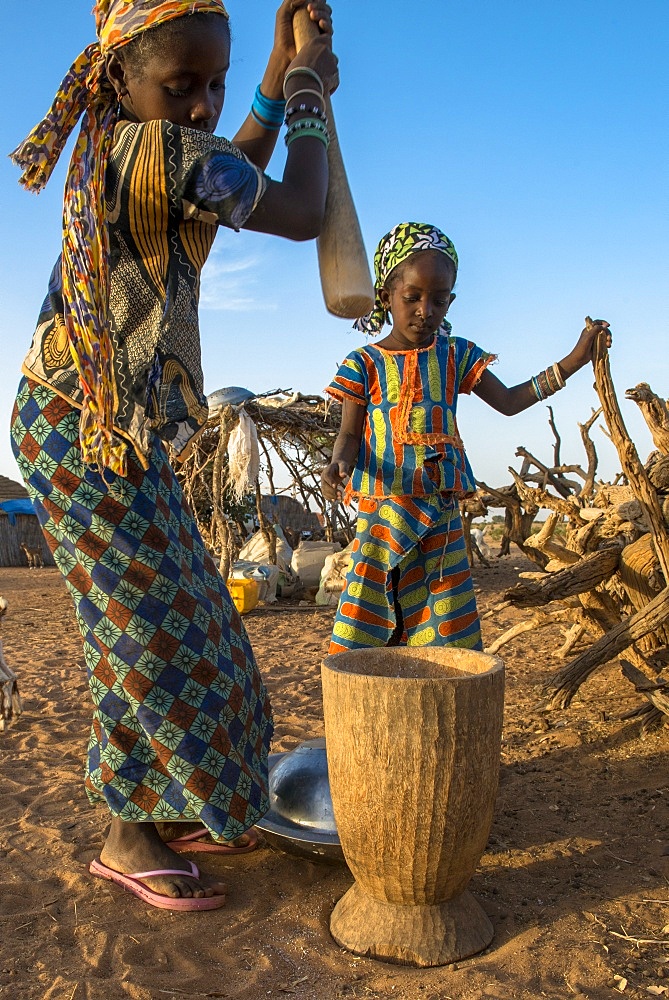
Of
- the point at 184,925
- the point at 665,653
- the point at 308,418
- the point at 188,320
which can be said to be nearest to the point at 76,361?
the point at 188,320

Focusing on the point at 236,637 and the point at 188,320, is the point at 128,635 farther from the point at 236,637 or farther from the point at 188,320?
the point at 188,320

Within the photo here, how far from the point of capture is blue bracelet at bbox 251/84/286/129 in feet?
7.90

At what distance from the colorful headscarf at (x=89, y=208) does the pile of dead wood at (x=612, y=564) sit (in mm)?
1784

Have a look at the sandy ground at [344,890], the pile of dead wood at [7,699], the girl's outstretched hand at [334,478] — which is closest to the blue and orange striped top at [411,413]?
the girl's outstretched hand at [334,478]

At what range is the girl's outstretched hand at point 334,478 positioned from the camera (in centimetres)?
283

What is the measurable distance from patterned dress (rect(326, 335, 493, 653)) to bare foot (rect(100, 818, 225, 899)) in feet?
2.94

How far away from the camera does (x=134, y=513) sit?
2.28 metres

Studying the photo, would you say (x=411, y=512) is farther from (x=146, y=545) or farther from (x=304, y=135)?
(x=304, y=135)

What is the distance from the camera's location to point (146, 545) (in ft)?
7.50

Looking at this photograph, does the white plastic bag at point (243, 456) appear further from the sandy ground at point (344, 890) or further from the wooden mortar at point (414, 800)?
the wooden mortar at point (414, 800)

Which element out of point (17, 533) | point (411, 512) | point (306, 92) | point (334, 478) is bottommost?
point (17, 533)

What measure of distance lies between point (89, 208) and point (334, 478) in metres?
1.23

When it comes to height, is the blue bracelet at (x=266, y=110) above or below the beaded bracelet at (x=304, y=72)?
above

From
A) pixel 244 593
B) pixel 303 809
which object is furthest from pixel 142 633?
pixel 244 593
